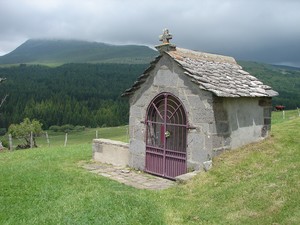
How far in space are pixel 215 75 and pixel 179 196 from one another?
15.5ft

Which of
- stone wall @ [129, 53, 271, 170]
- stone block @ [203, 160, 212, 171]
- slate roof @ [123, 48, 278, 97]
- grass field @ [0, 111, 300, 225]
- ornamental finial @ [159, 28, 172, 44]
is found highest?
ornamental finial @ [159, 28, 172, 44]

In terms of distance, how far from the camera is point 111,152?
46.6 ft

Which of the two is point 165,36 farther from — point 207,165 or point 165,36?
point 207,165

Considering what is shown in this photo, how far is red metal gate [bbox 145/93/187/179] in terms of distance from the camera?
11.6 metres

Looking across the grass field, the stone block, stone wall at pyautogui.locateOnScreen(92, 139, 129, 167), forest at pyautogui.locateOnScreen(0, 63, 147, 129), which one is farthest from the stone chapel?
forest at pyautogui.locateOnScreen(0, 63, 147, 129)

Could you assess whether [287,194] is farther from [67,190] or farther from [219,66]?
[219,66]

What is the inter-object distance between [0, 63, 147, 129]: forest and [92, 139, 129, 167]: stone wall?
256 feet

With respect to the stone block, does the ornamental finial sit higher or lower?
higher

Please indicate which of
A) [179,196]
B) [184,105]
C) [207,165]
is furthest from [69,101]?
[179,196]

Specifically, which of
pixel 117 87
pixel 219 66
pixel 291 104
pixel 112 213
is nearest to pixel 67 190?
pixel 112 213

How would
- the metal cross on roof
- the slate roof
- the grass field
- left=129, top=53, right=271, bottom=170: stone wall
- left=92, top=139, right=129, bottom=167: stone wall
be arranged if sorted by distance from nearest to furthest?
the grass field < left=129, top=53, right=271, bottom=170: stone wall < the slate roof < the metal cross on roof < left=92, top=139, right=129, bottom=167: stone wall

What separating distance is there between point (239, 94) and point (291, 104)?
129m

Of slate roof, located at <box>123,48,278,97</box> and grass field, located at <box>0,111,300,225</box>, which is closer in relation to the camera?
grass field, located at <box>0,111,300,225</box>

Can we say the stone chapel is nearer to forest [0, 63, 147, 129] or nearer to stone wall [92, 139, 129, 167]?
stone wall [92, 139, 129, 167]
